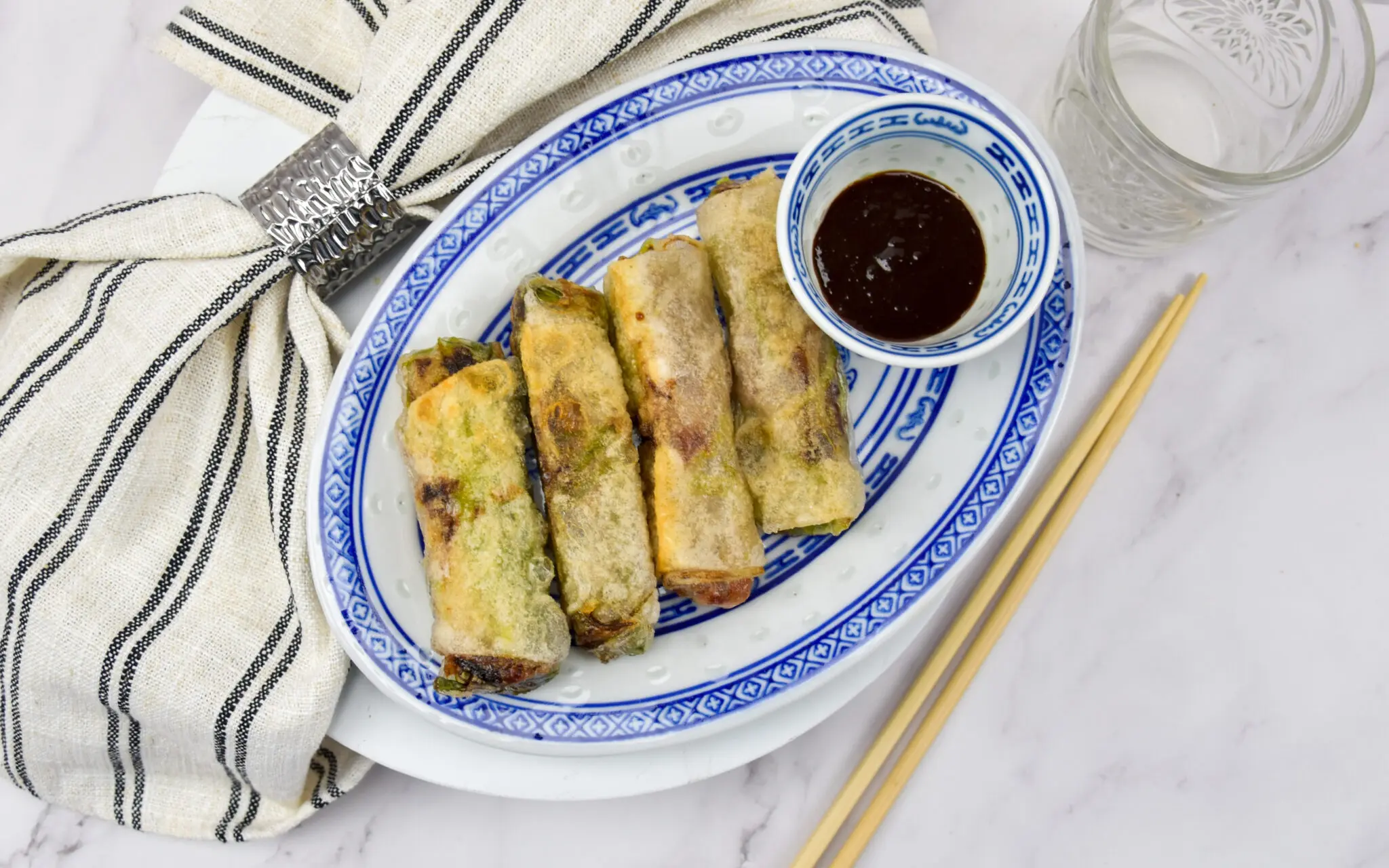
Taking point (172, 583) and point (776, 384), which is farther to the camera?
point (172, 583)

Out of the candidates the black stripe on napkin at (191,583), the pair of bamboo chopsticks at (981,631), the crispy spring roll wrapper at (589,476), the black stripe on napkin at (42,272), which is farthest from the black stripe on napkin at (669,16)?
the black stripe on napkin at (42,272)

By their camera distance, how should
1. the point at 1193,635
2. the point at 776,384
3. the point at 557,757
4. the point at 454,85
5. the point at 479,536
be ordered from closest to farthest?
the point at 479,536, the point at 776,384, the point at 454,85, the point at 557,757, the point at 1193,635

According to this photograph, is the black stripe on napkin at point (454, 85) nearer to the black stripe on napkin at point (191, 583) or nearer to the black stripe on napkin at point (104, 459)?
the black stripe on napkin at point (104, 459)

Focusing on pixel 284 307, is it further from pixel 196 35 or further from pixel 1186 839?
pixel 1186 839

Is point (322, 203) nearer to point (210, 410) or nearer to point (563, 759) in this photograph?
point (210, 410)

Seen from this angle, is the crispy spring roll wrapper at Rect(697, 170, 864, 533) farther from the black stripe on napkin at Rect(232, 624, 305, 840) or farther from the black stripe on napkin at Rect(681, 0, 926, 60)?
the black stripe on napkin at Rect(232, 624, 305, 840)

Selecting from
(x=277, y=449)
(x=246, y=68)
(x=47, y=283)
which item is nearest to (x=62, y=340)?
(x=47, y=283)

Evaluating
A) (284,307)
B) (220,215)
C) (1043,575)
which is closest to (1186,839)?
(1043,575)
